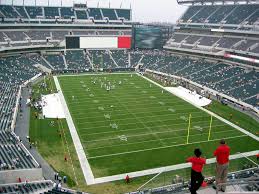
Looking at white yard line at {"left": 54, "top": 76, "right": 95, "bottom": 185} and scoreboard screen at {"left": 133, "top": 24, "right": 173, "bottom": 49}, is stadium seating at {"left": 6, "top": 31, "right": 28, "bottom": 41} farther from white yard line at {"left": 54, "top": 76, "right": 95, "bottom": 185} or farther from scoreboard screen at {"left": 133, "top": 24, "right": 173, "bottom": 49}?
white yard line at {"left": 54, "top": 76, "right": 95, "bottom": 185}

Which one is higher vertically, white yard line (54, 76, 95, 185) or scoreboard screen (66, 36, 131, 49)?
scoreboard screen (66, 36, 131, 49)

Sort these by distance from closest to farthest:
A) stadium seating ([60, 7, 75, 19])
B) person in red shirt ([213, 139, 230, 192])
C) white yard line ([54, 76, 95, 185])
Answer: person in red shirt ([213, 139, 230, 192]) < white yard line ([54, 76, 95, 185]) < stadium seating ([60, 7, 75, 19])

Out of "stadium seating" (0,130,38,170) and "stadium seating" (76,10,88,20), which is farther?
"stadium seating" (76,10,88,20)

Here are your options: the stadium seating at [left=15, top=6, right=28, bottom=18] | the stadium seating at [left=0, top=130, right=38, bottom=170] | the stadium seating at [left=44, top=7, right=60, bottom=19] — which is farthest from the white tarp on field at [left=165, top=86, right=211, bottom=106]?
the stadium seating at [left=15, top=6, right=28, bottom=18]

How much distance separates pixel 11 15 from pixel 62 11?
10386 millimetres

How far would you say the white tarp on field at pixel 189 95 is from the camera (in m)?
36.9

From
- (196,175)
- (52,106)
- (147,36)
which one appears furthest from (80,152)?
(147,36)


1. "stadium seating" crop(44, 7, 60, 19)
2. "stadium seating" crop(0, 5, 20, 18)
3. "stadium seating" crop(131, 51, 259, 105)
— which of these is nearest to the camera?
"stadium seating" crop(131, 51, 259, 105)

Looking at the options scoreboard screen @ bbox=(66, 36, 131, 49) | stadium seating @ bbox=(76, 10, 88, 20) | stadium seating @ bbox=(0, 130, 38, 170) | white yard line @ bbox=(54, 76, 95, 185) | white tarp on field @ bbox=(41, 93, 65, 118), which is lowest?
white yard line @ bbox=(54, 76, 95, 185)

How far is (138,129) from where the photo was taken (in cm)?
2766

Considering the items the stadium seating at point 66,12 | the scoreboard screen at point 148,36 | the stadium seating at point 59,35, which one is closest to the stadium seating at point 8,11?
the stadium seating at point 59,35

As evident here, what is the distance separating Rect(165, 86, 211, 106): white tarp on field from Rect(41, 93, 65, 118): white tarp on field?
13.9 meters

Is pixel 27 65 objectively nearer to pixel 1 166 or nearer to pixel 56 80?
pixel 56 80

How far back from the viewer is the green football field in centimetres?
2225
